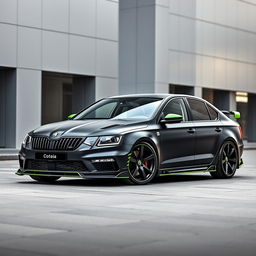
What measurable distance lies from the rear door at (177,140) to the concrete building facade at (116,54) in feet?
50.4

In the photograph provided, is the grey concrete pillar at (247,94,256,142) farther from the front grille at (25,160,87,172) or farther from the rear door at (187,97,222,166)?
the front grille at (25,160,87,172)

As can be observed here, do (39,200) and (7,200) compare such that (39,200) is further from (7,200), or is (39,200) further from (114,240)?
(114,240)

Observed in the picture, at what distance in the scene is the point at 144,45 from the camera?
3703cm

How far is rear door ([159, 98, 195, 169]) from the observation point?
519 inches

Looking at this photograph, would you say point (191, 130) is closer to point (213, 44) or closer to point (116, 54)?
point (116, 54)

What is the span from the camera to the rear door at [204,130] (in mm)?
13983

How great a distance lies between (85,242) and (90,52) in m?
25.6

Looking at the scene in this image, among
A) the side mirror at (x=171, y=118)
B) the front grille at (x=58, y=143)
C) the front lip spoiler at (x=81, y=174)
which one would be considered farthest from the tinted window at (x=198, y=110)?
the front grille at (x=58, y=143)

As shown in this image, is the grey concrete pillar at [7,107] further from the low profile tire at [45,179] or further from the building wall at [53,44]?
the low profile tire at [45,179]

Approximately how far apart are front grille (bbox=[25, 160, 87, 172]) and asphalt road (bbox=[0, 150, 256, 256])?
30cm

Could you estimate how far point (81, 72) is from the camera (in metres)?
31.5

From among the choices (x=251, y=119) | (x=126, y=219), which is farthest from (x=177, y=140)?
(x=251, y=119)

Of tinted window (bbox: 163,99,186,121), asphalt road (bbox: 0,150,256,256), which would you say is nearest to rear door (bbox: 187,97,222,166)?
tinted window (bbox: 163,99,186,121)

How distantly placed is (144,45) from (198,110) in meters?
22.9
